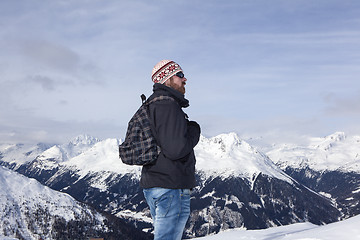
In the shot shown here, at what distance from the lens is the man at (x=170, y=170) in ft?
19.2

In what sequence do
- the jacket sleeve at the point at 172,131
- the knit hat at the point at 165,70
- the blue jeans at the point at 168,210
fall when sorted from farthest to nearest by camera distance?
the knit hat at the point at 165,70 < the blue jeans at the point at 168,210 < the jacket sleeve at the point at 172,131

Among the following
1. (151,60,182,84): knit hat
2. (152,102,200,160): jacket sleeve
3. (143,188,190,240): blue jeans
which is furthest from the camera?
(151,60,182,84): knit hat

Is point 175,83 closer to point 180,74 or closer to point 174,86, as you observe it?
point 174,86

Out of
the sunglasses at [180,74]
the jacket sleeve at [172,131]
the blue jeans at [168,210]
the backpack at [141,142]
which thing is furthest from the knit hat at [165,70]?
the blue jeans at [168,210]

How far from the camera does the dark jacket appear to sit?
584cm

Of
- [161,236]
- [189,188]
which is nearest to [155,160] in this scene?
[189,188]

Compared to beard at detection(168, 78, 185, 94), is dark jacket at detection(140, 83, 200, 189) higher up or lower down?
lower down

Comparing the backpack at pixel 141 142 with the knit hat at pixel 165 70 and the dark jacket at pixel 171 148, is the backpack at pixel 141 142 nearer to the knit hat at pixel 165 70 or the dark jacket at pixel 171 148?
the dark jacket at pixel 171 148

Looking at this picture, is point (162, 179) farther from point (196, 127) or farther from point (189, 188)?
point (196, 127)

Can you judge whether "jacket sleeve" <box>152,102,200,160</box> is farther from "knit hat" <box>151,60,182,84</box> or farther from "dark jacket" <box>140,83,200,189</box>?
"knit hat" <box>151,60,182,84</box>

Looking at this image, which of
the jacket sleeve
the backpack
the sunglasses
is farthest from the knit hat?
the jacket sleeve

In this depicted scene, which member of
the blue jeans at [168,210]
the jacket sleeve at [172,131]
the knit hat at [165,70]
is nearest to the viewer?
the jacket sleeve at [172,131]

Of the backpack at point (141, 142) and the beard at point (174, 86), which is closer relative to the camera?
the backpack at point (141, 142)

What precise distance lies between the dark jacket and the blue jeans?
0.45 feet
